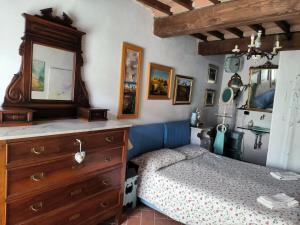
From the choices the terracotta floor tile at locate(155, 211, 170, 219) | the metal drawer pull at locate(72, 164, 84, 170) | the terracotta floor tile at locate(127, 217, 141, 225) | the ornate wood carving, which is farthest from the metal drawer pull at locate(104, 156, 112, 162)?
the ornate wood carving

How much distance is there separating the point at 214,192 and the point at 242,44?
257 centimetres

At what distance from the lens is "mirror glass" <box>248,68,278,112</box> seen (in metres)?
4.38

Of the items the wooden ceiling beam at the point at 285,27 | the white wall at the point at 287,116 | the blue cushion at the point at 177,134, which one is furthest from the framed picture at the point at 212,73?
the wooden ceiling beam at the point at 285,27

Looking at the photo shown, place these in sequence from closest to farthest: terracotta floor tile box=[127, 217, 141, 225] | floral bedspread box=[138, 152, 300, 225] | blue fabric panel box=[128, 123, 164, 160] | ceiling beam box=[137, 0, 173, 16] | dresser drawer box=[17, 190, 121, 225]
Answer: dresser drawer box=[17, 190, 121, 225]
floral bedspread box=[138, 152, 300, 225]
terracotta floor tile box=[127, 217, 141, 225]
ceiling beam box=[137, 0, 173, 16]
blue fabric panel box=[128, 123, 164, 160]

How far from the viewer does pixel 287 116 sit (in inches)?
135

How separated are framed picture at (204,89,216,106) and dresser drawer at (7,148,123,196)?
9.61ft

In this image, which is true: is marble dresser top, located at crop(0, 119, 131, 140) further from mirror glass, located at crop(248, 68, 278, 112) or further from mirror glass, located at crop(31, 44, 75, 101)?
mirror glass, located at crop(248, 68, 278, 112)

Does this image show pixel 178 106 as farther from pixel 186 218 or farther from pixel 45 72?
pixel 45 72


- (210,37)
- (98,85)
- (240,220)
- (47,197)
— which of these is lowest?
(240,220)

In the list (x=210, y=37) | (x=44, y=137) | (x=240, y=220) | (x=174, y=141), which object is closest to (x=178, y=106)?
(x=174, y=141)

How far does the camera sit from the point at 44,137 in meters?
1.57

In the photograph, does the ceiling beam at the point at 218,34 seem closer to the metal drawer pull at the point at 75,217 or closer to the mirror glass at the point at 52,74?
the mirror glass at the point at 52,74

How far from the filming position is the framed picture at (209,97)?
4.61 metres

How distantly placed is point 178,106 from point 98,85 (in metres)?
1.78
